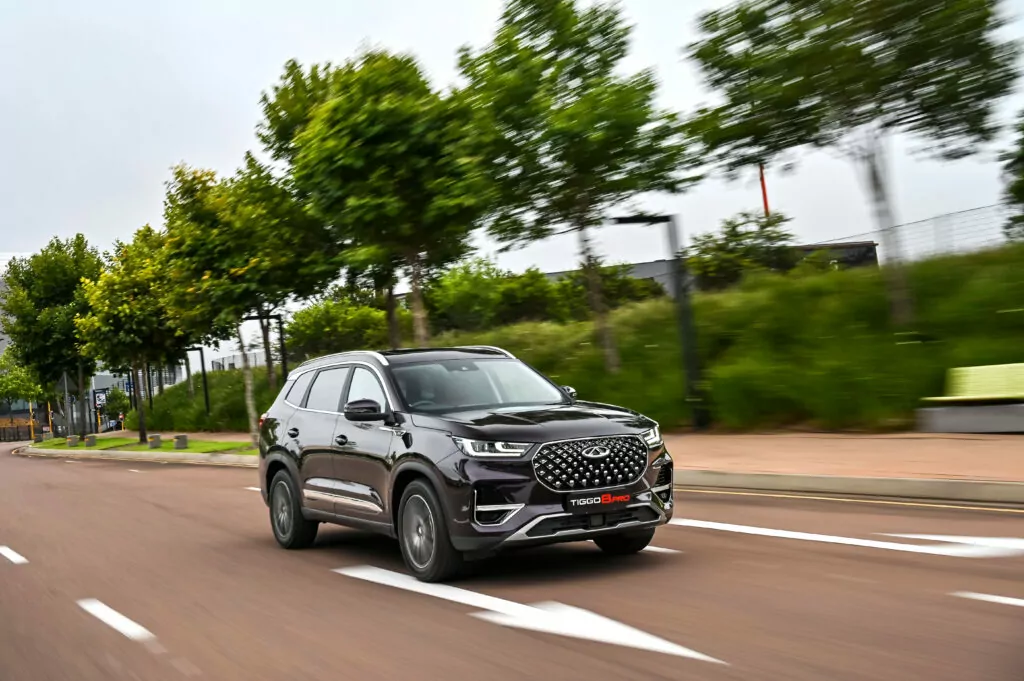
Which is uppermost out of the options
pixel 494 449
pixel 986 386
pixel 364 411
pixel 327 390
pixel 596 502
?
pixel 327 390

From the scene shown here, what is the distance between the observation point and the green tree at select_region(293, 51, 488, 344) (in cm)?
2150

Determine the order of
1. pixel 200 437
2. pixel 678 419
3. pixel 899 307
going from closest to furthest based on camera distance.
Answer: pixel 899 307
pixel 678 419
pixel 200 437

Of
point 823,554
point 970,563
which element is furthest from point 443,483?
point 970,563

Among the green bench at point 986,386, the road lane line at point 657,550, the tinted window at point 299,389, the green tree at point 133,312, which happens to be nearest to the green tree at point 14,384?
the green tree at point 133,312

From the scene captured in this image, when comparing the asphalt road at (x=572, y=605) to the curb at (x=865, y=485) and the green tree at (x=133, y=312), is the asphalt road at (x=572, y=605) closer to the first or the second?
the curb at (x=865, y=485)

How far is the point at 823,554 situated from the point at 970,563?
1.04 m

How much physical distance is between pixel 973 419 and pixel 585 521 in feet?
29.4

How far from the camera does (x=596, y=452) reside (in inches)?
299

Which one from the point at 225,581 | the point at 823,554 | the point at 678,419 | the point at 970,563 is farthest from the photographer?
the point at 678,419

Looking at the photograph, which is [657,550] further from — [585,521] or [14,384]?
[14,384]

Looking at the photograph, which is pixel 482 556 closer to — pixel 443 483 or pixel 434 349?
pixel 443 483

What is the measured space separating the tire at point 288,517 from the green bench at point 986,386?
8871mm

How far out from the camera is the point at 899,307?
18.1 meters

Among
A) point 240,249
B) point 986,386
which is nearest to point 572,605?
point 986,386
